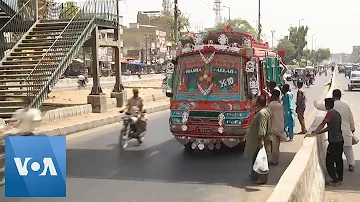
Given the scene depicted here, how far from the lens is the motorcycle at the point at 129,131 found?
1214 cm

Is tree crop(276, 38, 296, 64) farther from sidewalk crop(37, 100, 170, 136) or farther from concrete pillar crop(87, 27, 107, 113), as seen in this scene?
sidewalk crop(37, 100, 170, 136)

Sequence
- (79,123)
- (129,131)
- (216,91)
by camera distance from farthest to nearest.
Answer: (79,123) < (129,131) < (216,91)

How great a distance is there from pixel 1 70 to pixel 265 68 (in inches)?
399

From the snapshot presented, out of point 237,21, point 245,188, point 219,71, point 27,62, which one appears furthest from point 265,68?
point 237,21

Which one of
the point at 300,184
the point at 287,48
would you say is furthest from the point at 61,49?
the point at 287,48

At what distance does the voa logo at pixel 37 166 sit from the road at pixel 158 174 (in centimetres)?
209

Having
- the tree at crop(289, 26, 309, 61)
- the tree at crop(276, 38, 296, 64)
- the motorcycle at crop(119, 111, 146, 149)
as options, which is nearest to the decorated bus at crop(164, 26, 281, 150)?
the motorcycle at crop(119, 111, 146, 149)

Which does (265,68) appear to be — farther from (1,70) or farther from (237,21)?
(237,21)

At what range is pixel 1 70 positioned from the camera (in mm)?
17203

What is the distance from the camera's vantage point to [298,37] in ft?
403

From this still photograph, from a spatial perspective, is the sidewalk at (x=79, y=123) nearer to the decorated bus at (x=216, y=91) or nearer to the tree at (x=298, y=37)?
the decorated bus at (x=216, y=91)

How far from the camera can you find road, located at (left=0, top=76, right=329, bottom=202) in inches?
291

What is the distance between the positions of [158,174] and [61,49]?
34.4ft

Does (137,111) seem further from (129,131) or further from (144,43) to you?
(144,43)
